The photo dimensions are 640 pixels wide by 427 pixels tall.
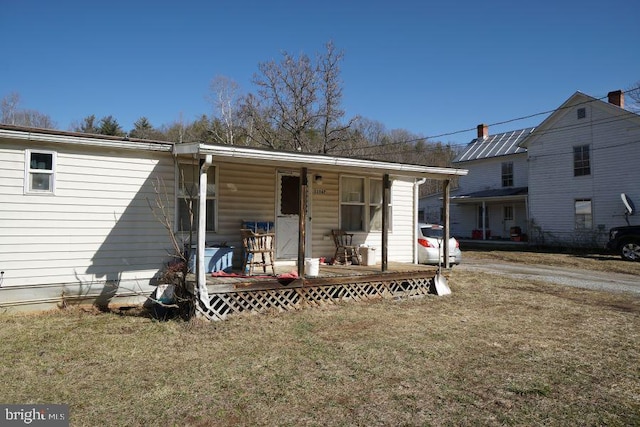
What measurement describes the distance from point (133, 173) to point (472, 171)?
23420 mm

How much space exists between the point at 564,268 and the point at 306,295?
10.6m

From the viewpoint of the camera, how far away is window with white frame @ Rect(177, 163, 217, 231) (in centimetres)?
797

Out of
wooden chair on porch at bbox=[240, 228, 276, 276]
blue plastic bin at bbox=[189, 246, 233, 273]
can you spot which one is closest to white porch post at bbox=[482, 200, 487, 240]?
wooden chair on porch at bbox=[240, 228, 276, 276]

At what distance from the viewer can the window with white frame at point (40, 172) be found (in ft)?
22.5

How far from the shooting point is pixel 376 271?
336 inches

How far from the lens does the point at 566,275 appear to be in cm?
1233

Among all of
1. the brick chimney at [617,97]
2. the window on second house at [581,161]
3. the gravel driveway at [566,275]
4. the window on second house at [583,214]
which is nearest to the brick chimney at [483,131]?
the window on second house at [581,161]

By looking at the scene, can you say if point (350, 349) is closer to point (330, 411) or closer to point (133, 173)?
point (330, 411)

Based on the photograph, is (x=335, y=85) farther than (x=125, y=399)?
Yes

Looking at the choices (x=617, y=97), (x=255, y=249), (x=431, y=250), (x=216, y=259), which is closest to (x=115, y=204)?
(x=216, y=259)

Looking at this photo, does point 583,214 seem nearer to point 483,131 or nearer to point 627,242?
point 627,242

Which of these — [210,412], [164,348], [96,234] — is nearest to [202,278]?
[164,348]

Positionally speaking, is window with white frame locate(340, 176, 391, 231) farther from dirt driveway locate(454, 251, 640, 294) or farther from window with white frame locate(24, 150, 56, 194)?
window with white frame locate(24, 150, 56, 194)

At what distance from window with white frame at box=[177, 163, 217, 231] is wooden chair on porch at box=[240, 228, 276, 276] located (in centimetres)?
74
